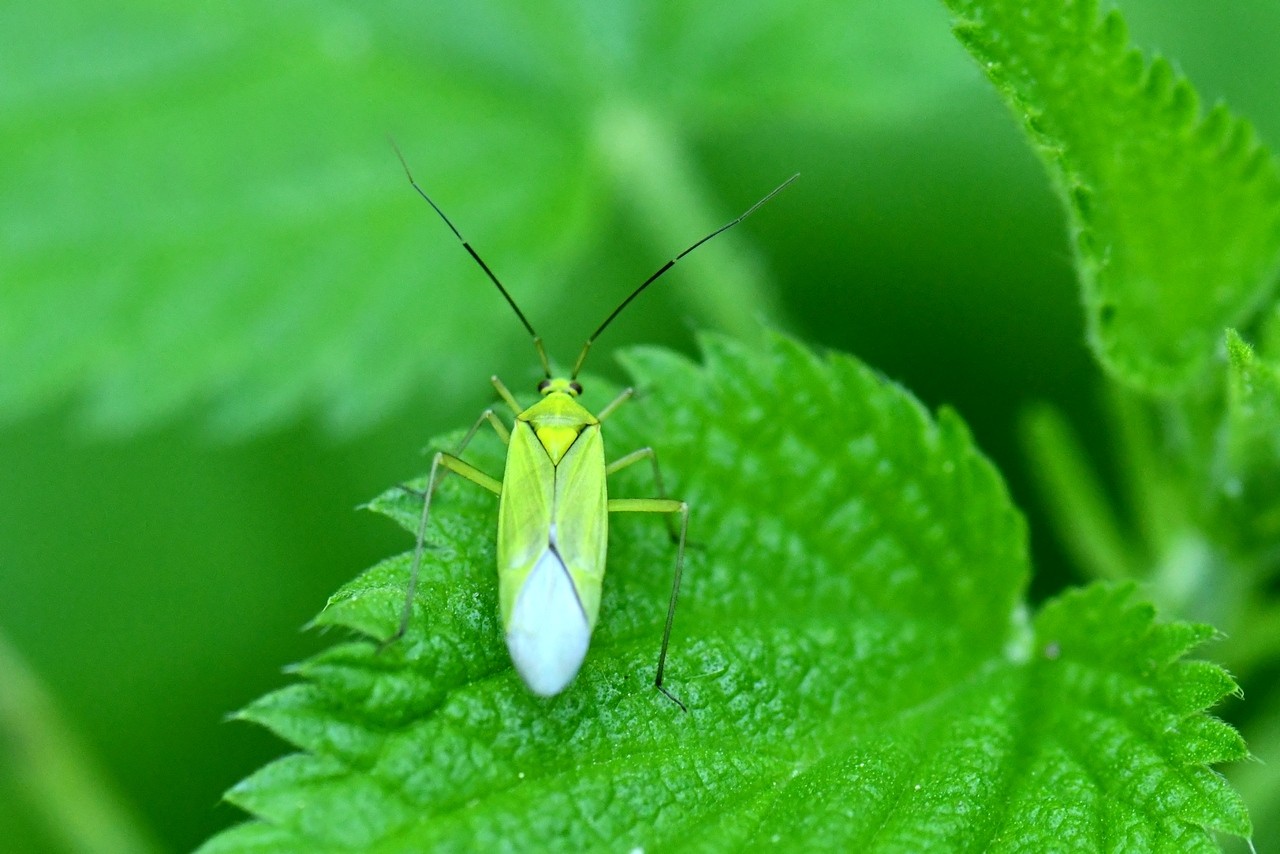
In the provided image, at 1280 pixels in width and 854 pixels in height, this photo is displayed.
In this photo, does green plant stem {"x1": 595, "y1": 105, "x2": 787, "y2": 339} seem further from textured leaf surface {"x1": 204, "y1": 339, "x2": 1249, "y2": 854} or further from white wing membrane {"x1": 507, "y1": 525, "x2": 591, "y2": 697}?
white wing membrane {"x1": 507, "y1": 525, "x2": 591, "y2": 697}

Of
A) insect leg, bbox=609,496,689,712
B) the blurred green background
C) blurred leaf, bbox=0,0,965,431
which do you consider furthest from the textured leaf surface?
the blurred green background

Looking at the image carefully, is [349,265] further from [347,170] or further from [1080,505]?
[1080,505]

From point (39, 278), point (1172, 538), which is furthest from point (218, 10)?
point (1172, 538)

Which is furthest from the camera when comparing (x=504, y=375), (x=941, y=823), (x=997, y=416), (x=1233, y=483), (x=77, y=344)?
(x=504, y=375)

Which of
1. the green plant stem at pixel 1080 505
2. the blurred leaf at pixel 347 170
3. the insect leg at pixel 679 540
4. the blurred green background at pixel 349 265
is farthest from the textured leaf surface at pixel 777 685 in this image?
the blurred green background at pixel 349 265

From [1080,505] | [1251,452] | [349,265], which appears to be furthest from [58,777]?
[1251,452]

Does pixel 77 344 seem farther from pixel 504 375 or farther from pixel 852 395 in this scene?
pixel 852 395

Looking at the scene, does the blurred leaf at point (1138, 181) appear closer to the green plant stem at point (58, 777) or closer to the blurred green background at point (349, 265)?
the blurred green background at point (349, 265)
